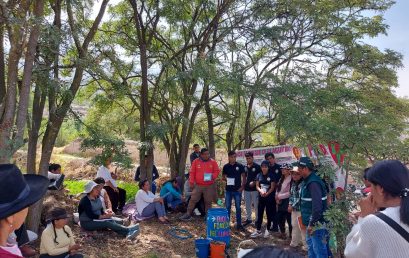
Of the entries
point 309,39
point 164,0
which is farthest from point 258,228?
point 309,39

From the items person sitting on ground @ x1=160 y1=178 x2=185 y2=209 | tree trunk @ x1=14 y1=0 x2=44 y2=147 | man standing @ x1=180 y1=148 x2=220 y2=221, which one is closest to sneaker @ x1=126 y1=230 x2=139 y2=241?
man standing @ x1=180 y1=148 x2=220 y2=221

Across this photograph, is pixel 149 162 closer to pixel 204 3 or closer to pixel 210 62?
pixel 210 62

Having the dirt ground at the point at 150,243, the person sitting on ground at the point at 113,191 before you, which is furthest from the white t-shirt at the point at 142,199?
the person sitting on ground at the point at 113,191

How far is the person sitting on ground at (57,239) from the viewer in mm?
5262

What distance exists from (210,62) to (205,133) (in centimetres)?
747

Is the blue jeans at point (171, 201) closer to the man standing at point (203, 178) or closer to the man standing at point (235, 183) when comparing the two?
the man standing at point (203, 178)

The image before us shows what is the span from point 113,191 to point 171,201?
1460 mm

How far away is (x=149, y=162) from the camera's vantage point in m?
10.3

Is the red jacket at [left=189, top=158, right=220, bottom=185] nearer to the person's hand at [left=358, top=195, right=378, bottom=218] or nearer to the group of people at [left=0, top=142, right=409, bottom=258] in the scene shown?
the group of people at [left=0, top=142, right=409, bottom=258]

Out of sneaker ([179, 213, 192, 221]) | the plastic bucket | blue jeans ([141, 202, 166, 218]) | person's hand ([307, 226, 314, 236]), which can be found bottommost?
the plastic bucket

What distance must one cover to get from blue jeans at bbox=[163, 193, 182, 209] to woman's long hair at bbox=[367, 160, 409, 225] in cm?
780

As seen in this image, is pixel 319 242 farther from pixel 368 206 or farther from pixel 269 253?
pixel 269 253

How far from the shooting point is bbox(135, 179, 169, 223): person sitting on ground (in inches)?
338

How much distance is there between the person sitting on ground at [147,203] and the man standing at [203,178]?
574 mm
